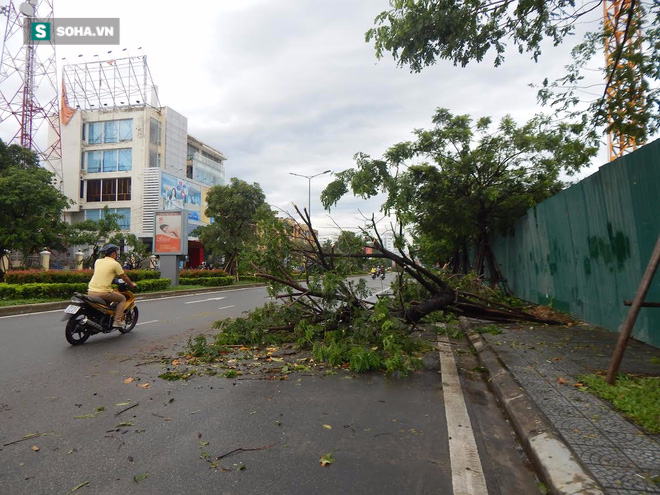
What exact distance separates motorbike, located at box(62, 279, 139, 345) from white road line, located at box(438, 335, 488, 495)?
217 inches

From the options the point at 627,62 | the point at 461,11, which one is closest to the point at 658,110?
the point at 627,62

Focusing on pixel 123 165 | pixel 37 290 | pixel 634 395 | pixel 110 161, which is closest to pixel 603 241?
pixel 634 395

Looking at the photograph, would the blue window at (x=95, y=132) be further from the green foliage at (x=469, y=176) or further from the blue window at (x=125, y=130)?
the green foliage at (x=469, y=176)

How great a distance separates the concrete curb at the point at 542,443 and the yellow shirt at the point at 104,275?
6.04 m

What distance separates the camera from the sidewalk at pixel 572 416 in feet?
7.95

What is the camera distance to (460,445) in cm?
308

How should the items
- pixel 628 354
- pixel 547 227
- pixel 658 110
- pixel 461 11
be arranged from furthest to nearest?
pixel 547 227 → pixel 658 110 → pixel 461 11 → pixel 628 354

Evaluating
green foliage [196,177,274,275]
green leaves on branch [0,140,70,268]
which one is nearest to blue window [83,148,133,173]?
green foliage [196,177,274,275]

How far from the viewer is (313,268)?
23.1 feet

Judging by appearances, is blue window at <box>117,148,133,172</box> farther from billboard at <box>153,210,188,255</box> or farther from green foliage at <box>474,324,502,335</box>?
green foliage at <box>474,324,502,335</box>

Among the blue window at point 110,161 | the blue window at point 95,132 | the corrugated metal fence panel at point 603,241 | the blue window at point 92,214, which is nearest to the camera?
the corrugated metal fence panel at point 603,241

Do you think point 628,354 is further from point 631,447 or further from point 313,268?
point 313,268

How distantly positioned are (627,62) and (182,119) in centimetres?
4485

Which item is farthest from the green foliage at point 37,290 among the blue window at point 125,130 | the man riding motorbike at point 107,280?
the blue window at point 125,130
